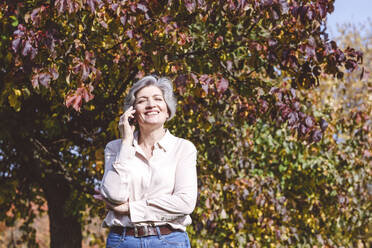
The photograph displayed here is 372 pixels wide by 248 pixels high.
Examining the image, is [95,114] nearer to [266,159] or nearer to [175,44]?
[175,44]

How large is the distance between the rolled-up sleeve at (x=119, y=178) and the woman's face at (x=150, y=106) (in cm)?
19

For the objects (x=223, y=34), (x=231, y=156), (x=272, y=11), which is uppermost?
(x=223, y=34)

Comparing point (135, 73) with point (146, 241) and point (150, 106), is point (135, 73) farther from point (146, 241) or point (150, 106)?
point (146, 241)

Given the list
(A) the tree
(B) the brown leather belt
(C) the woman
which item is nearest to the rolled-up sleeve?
(C) the woman

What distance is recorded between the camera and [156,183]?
2.49m

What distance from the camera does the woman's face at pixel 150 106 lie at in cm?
260

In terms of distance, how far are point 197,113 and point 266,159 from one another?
1.85 meters

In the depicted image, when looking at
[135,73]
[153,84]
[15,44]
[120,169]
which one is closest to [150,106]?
[153,84]

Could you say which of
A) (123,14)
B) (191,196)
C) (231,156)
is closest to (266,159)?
(231,156)

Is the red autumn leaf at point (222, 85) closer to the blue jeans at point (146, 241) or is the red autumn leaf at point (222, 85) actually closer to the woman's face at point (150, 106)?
the woman's face at point (150, 106)

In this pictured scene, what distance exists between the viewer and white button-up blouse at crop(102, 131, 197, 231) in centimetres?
240

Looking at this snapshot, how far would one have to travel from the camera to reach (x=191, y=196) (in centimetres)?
247

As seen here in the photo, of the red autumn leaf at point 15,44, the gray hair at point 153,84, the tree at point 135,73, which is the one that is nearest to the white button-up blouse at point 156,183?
the gray hair at point 153,84

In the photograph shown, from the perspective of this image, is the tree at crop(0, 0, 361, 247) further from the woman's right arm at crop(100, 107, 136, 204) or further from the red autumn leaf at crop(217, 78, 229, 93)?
the woman's right arm at crop(100, 107, 136, 204)
